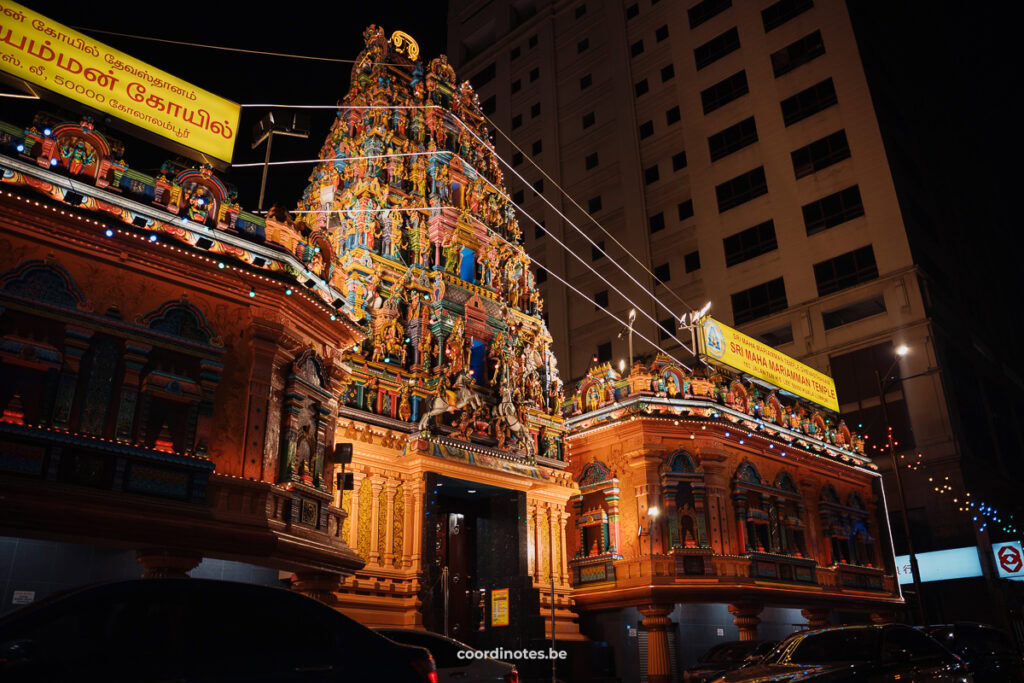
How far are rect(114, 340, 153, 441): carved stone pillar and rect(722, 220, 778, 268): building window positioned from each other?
3912 cm

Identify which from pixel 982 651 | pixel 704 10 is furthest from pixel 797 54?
pixel 982 651

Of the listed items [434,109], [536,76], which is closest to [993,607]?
[434,109]

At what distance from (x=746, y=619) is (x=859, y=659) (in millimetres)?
16186

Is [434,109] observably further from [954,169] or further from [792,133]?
[954,169]

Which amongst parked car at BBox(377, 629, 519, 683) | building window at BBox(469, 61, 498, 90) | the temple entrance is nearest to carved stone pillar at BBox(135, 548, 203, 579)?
parked car at BBox(377, 629, 519, 683)

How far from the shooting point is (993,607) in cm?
3456

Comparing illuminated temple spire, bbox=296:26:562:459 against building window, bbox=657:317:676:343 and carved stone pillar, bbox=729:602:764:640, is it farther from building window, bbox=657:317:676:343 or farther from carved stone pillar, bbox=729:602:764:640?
building window, bbox=657:317:676:343

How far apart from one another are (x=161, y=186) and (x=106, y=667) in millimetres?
13050

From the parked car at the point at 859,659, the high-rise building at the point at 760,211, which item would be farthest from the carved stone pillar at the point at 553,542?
the high-rise building at the point at 760,211

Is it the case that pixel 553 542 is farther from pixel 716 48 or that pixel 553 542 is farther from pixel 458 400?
pixel 716 48

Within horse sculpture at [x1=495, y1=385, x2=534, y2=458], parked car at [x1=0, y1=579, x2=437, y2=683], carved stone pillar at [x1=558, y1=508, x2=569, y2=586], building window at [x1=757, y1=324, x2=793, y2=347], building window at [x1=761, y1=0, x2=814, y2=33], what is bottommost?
parked car at [x1=0, y1=579, x2=437, y2=683]

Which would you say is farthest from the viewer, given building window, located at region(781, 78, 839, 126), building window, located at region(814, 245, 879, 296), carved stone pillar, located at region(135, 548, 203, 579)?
building window, located at region(781, 78, 839, 126)

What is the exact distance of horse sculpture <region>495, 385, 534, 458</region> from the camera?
78.1 feet

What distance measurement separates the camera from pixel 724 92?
5138cm
